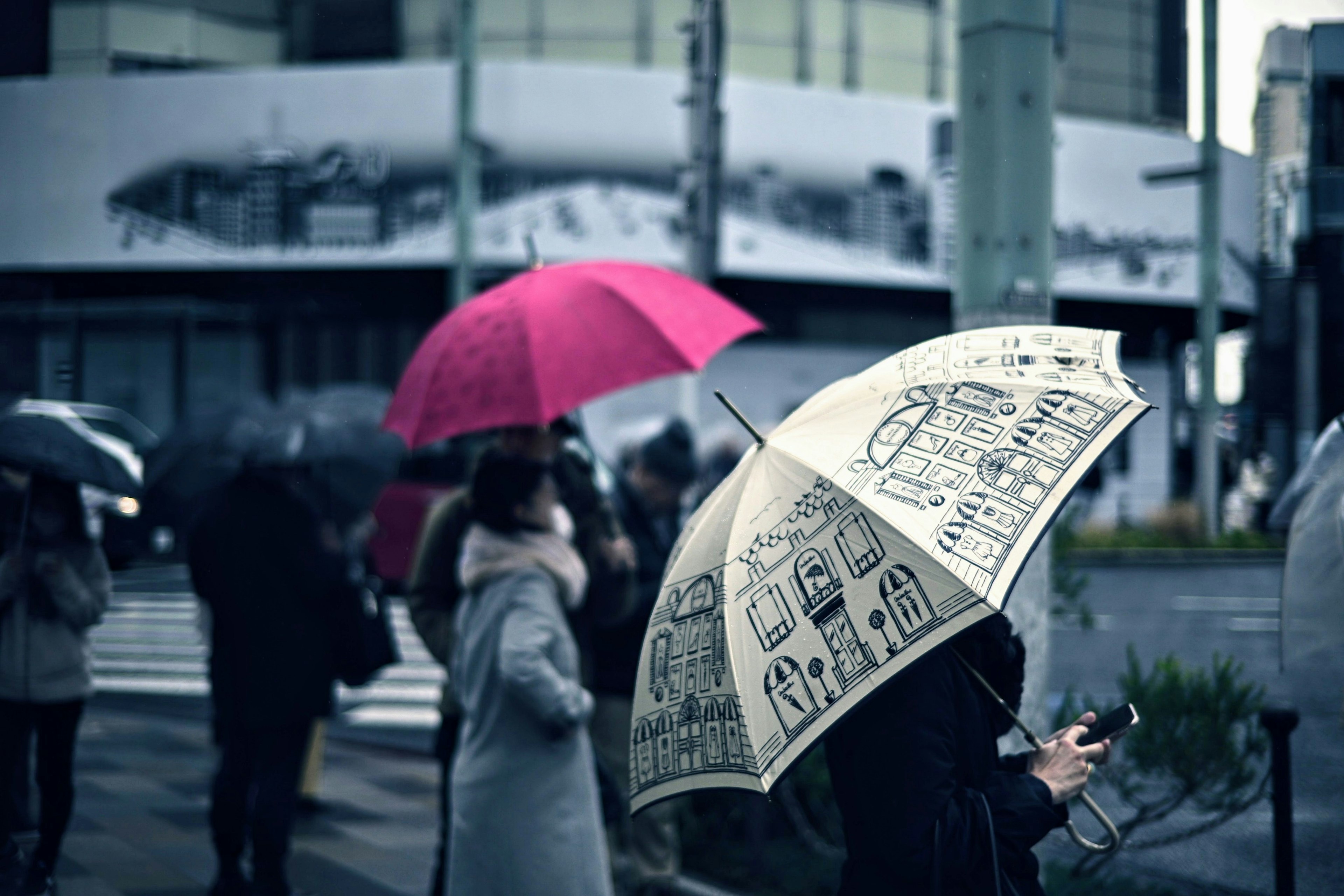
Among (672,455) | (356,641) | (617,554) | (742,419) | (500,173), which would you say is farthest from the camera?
(500,173)

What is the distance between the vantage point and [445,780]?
15.8 ft

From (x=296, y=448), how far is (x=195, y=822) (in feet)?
6.56

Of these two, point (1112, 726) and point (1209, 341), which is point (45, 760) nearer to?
point (1112, 726)

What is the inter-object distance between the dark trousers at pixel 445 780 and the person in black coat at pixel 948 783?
240cm

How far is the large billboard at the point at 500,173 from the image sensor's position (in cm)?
2097

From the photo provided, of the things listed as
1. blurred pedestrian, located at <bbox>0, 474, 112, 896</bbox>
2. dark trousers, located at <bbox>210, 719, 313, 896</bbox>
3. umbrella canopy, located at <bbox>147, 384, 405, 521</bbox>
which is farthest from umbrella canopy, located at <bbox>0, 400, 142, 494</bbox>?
dark trousers, located at <bbox>210, 719, 313, 896</bbox>

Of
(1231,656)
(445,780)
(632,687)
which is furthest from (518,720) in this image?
(1231,656)

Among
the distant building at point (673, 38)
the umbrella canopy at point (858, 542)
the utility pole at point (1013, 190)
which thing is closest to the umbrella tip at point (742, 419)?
the umbrella canopy at point (858, 542)

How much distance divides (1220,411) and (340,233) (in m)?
13.8

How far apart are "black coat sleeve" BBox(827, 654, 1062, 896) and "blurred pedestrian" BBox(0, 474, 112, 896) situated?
3198 mm

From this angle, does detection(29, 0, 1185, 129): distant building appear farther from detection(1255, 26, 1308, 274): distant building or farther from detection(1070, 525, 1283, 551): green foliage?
detection(1255, 26, 1308, 274): distant building

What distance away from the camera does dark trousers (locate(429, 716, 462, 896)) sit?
4621 millimetres

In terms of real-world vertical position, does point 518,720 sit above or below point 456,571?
below

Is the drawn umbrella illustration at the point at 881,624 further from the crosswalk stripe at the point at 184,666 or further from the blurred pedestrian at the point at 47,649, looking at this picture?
the crosswalk stripe at the point at 184,666
